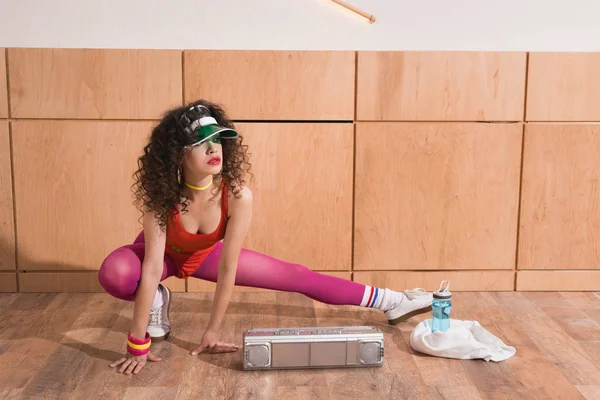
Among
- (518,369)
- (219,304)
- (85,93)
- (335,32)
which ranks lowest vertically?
(518,369)

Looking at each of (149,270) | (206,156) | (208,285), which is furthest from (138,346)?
(208,285)

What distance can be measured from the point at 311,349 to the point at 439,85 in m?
1.49

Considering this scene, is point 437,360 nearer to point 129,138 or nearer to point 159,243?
point 159,243

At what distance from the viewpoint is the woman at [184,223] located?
2.55 meters

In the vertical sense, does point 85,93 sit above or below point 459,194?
above

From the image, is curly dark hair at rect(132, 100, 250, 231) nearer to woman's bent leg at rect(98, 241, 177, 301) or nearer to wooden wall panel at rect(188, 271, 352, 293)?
woman's bent leg at rect(98, 241, 177, 301)

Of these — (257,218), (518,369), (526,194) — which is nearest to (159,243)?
(257,218)

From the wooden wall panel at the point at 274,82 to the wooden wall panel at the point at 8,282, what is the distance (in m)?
1.18

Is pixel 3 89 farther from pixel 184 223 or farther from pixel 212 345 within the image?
pixel 212 345

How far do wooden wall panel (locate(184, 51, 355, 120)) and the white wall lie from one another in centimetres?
7

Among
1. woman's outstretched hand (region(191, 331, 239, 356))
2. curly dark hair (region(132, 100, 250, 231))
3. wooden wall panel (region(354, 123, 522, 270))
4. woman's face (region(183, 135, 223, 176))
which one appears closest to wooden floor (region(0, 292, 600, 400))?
woman's outstretched hand (region(191, 331, 239, 356))

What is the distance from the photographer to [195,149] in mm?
2521

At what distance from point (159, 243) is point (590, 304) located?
78.7 inches

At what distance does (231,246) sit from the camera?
2.70 m
